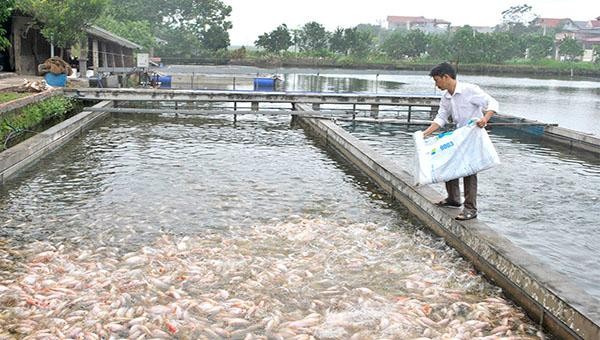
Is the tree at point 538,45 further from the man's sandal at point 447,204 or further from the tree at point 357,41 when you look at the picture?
the man's sandal at point 447,204

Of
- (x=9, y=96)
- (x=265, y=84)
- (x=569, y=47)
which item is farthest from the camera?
(x=569, y=47)

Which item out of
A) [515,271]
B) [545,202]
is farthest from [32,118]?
[515,271]

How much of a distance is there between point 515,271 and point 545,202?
5.29 metres

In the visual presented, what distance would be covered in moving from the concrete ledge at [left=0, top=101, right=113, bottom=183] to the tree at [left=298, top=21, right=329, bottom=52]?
67911mm

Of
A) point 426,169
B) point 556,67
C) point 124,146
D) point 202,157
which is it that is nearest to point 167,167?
point 202,157

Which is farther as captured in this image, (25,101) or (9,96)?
(9,96)

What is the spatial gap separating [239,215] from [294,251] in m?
1.89

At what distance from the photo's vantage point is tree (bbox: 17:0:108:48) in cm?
2464

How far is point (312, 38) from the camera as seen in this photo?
8319cm

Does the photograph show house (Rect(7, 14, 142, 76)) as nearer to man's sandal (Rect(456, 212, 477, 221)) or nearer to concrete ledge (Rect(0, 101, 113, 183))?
concrete ledge (Rect(0, 101, 113, 183))

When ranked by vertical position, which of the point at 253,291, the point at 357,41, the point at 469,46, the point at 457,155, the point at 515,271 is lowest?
the point at 253,291

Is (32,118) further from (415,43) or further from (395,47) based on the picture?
(415,43)

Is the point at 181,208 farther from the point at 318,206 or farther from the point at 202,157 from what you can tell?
the point at 202,157

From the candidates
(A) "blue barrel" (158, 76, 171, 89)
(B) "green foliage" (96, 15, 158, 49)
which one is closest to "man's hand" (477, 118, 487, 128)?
(A) "blue barrel" (158, 76, 171, 89)
